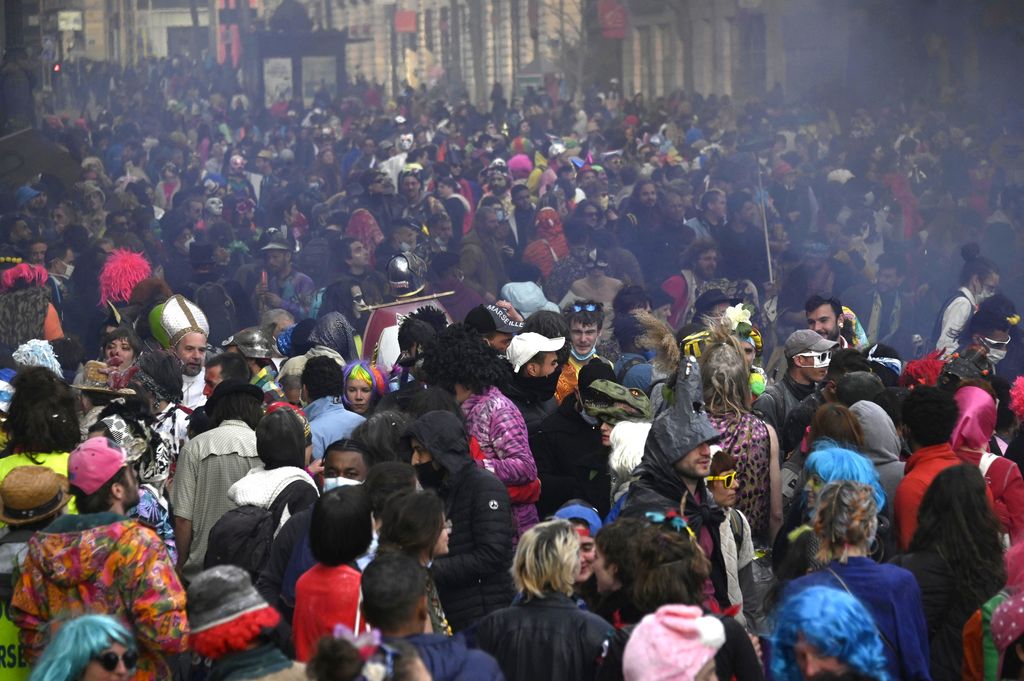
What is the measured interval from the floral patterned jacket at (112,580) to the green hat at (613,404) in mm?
2230

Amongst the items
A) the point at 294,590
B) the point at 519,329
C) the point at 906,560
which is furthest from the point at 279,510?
the point at 519,329

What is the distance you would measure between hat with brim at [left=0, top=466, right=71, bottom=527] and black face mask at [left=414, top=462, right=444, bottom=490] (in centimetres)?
114

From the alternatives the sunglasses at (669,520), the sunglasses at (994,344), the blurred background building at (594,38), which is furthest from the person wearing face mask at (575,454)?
the blurred background building at (594,38)

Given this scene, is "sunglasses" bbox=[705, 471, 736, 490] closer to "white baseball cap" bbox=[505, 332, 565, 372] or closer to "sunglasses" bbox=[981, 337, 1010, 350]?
"white baseball cap" bbox=[505, 332, 565, 372]

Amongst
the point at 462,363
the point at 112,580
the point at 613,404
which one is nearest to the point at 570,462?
the point at 613,404

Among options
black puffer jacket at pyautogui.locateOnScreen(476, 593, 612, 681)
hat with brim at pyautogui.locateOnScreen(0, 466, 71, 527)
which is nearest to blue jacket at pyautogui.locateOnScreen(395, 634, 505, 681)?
black puffer jacket at pyautogui.locateOnScreen(476, 593, 612, 681)

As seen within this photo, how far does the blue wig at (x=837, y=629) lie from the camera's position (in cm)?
324

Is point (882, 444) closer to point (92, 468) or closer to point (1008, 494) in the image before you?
point (1008, 494)

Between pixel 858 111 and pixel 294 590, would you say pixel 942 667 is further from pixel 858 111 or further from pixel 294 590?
pixel 858 111

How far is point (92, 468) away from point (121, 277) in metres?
7.33

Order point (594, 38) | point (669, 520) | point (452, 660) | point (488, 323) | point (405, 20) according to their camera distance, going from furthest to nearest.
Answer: point (405, 20), point (594, 38), point (488, 323), point (669, 520), point (452, 660)

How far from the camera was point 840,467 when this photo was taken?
482 centimetres

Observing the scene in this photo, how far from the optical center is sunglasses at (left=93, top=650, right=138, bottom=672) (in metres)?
3.56

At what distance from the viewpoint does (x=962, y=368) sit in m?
6.43
